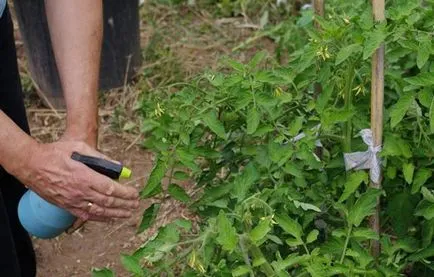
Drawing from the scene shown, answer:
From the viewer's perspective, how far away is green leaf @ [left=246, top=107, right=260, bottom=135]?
170 cm

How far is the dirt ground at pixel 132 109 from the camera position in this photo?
279cm

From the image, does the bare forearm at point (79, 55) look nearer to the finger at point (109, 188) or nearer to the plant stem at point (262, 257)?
the finger at point (109, 188)

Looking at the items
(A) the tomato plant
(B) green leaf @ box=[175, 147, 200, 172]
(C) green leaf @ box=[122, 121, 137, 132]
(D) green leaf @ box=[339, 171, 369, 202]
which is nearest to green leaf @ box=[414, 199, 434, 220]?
(A) the tomato plant

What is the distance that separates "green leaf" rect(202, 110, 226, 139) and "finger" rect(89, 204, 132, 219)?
0.23 m

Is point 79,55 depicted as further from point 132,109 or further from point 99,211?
point 132,109

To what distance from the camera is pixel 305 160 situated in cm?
172

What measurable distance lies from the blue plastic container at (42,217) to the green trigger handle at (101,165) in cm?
16

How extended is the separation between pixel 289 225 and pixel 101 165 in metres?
0.37

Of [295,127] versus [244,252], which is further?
[295,127]

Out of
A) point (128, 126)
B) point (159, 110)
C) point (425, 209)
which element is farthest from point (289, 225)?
point (128, 126)

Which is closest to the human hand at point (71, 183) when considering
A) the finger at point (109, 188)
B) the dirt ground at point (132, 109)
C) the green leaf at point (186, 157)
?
the finger at point (109, 188)

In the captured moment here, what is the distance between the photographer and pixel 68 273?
2729 millimetres

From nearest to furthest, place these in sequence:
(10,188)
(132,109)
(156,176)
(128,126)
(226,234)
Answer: (226,234)
(156,176)
(10,188)
(128,126)
(132,109)

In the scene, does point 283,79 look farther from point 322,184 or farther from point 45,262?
point 45,262
